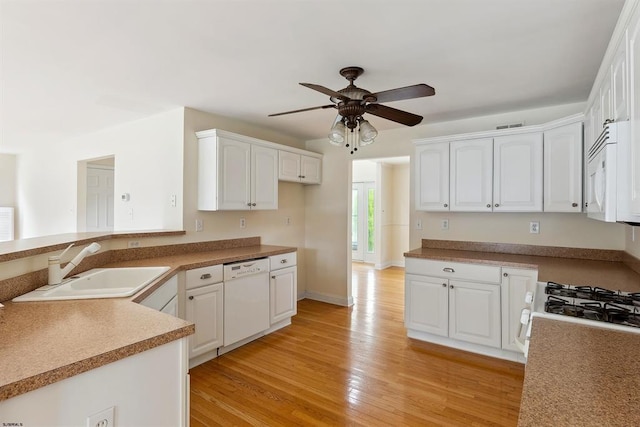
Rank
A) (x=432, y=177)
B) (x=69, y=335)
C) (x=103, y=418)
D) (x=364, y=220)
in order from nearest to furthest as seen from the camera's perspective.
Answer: (x=103, y=418) → (x=69, y=335) → (x=432, y=177) → (x=364, y=220)

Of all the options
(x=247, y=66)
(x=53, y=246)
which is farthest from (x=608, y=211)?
(x=53, y=246)

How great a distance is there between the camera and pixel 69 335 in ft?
3.81

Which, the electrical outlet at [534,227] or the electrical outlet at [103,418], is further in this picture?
the electrical outlet at [534,227]

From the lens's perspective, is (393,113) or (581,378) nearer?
(581,378)

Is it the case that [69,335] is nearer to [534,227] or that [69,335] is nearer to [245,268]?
[245,268]

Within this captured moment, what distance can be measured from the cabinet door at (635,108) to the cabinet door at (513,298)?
5.31 feet

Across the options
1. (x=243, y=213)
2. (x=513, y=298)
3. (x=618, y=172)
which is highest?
(x=618, y=172)

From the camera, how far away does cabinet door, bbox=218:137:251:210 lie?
3.23m

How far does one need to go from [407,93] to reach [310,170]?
2620 mm

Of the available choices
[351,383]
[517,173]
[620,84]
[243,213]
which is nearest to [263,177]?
[243,213]

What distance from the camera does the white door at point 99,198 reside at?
5.65 meters

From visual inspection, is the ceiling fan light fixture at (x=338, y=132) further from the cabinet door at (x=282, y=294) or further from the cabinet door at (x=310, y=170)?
the cabinet door at (x=310, y=170)

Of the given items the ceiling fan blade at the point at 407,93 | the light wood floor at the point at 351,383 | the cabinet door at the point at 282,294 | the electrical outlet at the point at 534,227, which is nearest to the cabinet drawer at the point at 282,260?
the cabinet door at the point at 282,294

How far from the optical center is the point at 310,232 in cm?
482
